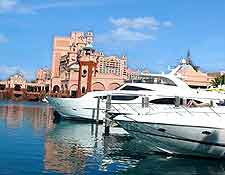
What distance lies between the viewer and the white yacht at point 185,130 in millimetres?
22047

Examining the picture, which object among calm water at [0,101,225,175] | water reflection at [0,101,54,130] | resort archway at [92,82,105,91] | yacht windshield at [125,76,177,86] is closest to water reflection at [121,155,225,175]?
calm water at [0,101,225,175]

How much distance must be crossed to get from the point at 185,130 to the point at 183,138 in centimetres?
48

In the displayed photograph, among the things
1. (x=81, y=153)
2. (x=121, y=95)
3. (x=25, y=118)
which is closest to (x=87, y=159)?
(x=81, y=153)

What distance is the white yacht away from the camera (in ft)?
72.3

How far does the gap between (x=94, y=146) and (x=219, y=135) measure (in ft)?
30.2

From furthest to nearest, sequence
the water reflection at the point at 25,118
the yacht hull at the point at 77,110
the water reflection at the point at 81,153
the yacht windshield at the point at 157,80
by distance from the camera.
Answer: the yacht hull at the point at 77,110 → the water reflection at the point at 25,118 → the yacht windshield at the point at 157,80 → the water reflection at the point at 81,153

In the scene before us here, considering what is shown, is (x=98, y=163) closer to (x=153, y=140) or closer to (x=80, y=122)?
(x=153, y=140)

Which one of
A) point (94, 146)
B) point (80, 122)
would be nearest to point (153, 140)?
point (94, 146)

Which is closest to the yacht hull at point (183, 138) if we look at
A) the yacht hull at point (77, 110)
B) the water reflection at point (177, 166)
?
the water reflection at point (177, 166)

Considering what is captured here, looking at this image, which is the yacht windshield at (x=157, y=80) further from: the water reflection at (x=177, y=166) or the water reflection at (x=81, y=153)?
the water reflection at (x=177, y=166)

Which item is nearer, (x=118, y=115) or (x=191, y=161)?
(x=191, y=161)

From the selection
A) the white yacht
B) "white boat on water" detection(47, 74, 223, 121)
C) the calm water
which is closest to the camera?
the calm water

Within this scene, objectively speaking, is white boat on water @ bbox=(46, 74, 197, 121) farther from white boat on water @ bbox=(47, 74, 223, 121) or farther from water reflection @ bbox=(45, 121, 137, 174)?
water reflection @ bbox=(45, 121, 137, 174)

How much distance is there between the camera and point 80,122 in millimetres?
48156
